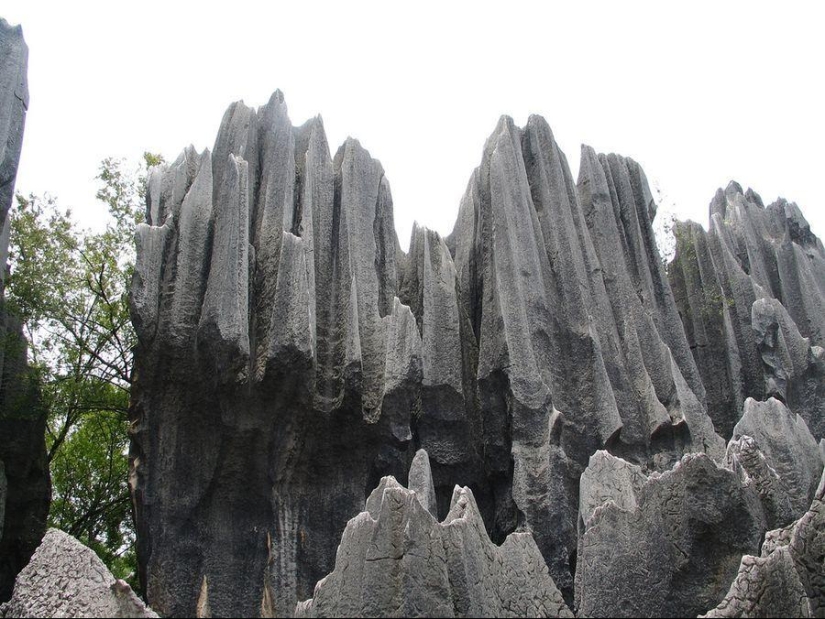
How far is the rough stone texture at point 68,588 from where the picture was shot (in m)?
8.47

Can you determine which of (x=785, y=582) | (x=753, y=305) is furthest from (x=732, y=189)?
(x=785, y=582)

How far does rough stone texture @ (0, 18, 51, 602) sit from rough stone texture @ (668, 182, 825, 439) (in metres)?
11.9

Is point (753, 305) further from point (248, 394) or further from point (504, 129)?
point (248, 394)

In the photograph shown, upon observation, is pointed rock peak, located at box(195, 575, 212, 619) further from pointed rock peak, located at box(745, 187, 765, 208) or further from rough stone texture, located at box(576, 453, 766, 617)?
pointed rock peak, located at box(745, 187, 765, 208)

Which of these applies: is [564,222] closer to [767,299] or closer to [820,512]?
[767,299]

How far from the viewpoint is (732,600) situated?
8.80m

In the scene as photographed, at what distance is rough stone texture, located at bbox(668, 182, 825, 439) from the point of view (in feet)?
56.3

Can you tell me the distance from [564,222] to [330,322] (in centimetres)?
500

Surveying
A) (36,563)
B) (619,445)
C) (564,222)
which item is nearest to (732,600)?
(619,445)

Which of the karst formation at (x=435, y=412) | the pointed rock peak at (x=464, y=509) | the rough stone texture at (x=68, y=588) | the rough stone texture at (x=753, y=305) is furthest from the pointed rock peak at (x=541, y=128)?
the rough stone texture at (x=68, y=588)

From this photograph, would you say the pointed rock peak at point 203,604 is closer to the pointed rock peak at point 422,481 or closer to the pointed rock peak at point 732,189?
the pointed rock peak at point 422,481

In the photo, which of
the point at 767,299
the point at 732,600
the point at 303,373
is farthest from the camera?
the point at 767,299

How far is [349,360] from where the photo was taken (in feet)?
44.0

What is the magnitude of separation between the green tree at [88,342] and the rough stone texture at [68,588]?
8597 mm
